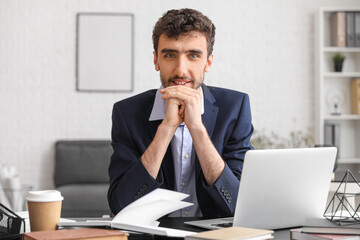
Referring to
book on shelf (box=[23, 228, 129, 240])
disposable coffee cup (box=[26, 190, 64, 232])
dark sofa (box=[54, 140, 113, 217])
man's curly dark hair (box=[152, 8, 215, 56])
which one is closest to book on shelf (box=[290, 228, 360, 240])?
book on shelf (box=[23, 228, 129, 240])

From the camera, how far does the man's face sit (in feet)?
5.65

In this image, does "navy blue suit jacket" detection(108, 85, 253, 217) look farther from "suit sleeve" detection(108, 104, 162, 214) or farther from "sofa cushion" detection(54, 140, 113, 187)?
"sofa cushion" detection(54, 140, 113, 187)

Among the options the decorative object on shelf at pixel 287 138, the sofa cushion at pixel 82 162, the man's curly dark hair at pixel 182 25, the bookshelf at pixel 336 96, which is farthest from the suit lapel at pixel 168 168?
the bookshelf at pixel 336 96

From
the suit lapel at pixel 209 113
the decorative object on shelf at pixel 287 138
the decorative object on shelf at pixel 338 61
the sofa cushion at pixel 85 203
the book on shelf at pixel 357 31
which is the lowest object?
the sofa cushion at pixel 85 203

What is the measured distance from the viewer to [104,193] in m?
4.12

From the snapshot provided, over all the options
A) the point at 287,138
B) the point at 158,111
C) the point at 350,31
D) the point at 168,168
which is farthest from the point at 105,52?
the point at 168,168

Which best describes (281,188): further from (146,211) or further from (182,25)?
(182,25)

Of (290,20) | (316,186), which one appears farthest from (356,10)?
(316,186)

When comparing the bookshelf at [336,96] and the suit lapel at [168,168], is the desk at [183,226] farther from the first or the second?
the bookshelf at [336,96]

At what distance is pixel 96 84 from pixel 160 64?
10.1 ft

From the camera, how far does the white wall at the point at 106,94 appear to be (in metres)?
4.71

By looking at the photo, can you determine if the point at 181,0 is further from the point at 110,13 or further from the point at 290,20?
the point at 290,20

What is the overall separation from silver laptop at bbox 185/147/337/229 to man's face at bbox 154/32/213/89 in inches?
→ 22.0

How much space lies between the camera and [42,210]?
124 centimetres
